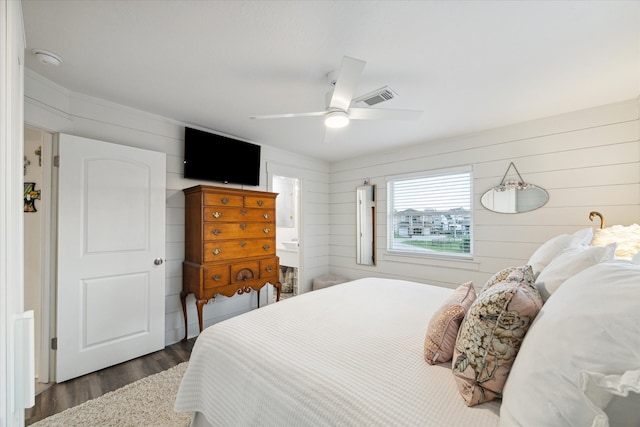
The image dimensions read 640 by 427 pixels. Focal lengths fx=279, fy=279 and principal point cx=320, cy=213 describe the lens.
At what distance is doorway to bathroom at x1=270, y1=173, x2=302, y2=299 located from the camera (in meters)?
4.74

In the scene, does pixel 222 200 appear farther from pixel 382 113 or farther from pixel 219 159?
pixel 382 113

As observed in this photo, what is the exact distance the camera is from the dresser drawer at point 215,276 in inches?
113

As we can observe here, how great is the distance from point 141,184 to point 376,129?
8.57ft

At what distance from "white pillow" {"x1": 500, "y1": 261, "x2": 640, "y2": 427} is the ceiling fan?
1.44 metres

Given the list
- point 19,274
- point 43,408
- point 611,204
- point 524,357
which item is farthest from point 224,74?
point 611,204

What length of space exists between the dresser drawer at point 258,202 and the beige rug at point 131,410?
1856 millimetres

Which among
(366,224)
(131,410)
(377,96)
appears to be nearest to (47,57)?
(377,96)

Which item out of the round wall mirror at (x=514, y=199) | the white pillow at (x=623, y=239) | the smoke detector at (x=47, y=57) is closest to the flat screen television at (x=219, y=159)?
the smoke detector at (x=47, y=57)

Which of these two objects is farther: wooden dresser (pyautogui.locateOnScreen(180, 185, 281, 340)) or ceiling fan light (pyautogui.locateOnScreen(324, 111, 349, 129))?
wooden dresser (pyautogui.locateOnScreen(180, 185, 281, 340))

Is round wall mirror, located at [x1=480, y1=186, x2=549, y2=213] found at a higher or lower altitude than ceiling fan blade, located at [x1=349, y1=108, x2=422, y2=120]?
lower

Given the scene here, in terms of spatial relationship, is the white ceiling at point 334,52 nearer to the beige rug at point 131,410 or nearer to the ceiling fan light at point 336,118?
the ceiling fan light at point 336,118

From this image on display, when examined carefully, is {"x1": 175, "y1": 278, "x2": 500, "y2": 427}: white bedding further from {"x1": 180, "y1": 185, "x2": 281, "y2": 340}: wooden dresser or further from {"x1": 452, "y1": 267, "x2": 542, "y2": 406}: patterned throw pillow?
{"x1": 180, "y1": 185, "x2": 281, "y2": 340}: wooden dresser

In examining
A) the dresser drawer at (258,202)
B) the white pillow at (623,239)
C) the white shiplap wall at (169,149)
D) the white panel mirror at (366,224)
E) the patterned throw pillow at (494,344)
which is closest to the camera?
the patterned throw pillow at (494,344)

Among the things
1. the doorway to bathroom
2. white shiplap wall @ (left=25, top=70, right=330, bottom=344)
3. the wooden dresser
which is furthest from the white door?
the doorway to bathroom
